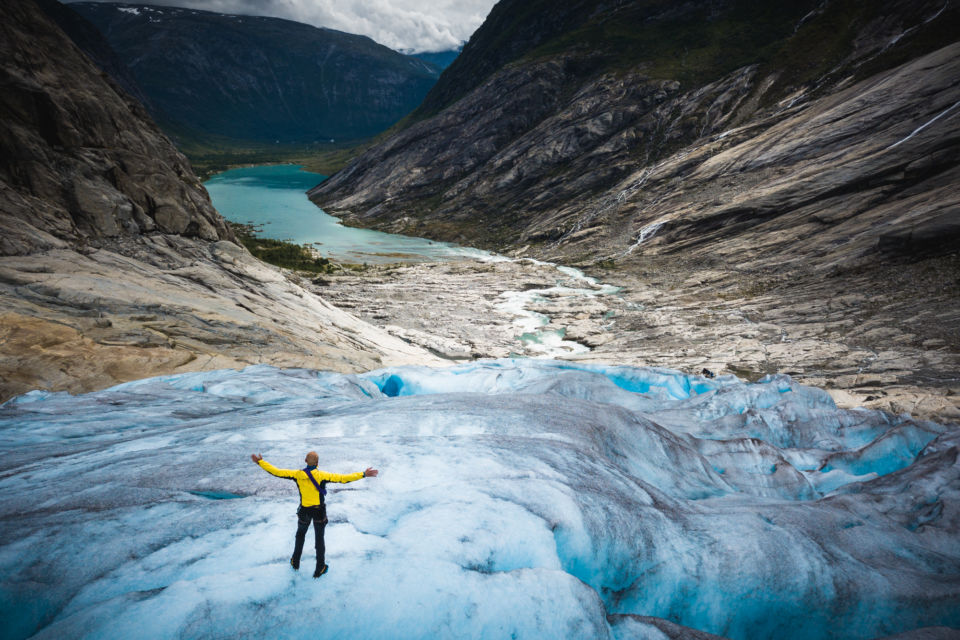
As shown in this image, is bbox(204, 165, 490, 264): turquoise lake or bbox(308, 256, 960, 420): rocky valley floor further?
bbox(204, 165, 490, 264): turquoise lake

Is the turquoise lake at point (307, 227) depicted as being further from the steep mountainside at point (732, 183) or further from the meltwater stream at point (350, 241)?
the steep mountainside at point (732, 183)

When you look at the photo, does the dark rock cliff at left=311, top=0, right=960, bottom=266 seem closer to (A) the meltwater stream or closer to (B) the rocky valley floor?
(B) the rocky valley floor

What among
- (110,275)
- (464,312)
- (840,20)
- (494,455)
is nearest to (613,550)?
(494,455)

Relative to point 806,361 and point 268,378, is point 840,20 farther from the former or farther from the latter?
point 268,378

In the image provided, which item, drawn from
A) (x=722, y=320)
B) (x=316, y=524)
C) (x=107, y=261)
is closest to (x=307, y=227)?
(x=107, y=261)

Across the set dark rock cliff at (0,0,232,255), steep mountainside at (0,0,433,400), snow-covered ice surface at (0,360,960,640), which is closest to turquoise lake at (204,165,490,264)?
steep mountainside at (0,0,433,400)

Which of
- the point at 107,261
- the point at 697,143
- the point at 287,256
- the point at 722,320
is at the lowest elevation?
the point at 722,320

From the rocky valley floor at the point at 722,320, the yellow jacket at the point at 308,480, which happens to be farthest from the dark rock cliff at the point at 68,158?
the yellow jacket at the point at 308,480

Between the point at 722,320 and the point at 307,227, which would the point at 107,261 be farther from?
the point at 307,227
